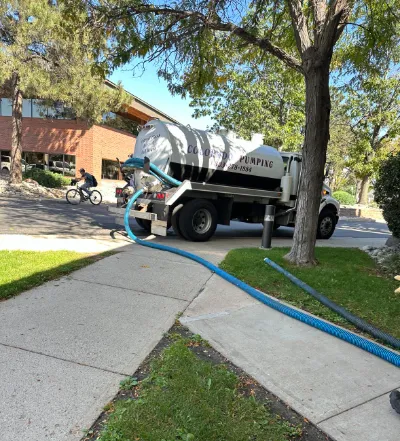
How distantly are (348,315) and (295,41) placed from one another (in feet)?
19.9

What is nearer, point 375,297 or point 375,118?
point 375,297

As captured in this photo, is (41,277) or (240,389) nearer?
(240,389)

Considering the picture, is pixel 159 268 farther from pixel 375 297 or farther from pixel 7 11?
pixel 7 11

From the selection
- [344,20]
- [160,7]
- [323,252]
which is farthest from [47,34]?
[323,252]

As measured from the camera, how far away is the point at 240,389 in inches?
112

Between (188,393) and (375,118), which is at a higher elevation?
(375,118)

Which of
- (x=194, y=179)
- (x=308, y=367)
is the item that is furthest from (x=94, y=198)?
(x=308, y=367)

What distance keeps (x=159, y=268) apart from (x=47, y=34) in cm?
1558

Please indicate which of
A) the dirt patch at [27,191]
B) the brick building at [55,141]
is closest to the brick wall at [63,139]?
the brick building at [55,141]

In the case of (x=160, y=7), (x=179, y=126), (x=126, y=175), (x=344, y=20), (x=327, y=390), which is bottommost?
(x=327, y=390)

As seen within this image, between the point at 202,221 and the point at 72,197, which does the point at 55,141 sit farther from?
the point at 202,221

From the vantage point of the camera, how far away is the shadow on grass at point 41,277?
4375 millimetres

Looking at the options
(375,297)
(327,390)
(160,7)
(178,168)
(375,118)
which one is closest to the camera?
(327,390)

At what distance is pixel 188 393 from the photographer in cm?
261
